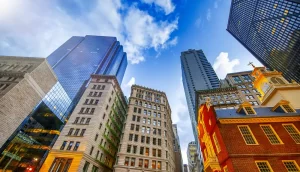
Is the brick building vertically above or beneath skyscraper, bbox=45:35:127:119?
beneath

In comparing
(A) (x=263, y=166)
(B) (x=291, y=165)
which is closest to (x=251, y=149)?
(A) (x=263, y=166)

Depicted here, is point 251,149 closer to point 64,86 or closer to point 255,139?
point 255,139

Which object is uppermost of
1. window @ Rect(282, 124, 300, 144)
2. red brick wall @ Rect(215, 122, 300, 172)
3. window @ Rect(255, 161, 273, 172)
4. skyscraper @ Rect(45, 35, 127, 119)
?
skyscraper @ Rect(45, 35, 127, 119)

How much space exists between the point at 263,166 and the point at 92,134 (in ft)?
119

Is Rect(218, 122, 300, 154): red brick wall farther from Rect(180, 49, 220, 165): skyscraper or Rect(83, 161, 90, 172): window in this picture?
Rect(180, 49, 220, 165): skyscraper

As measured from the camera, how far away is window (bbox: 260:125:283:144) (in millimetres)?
17053

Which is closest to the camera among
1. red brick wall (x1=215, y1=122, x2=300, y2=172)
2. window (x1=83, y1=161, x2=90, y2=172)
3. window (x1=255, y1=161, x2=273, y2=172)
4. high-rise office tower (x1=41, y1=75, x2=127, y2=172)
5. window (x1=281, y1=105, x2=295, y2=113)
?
window (x1=255, y1=161, x2=273, y2=172)

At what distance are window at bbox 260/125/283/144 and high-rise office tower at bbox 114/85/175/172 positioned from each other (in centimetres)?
2926

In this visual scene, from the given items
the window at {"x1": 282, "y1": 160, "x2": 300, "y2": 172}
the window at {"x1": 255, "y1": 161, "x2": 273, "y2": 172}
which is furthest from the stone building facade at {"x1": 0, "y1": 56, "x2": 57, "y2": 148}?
the window at {"x1": 282, "y1": 160, "x2": 300, "y2": 172}

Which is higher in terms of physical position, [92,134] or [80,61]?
[80,61]

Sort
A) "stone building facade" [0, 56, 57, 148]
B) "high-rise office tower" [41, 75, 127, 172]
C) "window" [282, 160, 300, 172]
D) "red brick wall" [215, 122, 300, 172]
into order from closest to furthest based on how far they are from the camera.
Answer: "window" [282, 160, 300, 172], "red brick wall" [215, 122, 300, 172], "high-rise office tower" [41, 75, 127, 172], "stone building facade" [0, 56, 57, 148]

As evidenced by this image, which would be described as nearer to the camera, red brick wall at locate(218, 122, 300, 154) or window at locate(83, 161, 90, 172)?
red brick wall at locate(218, 122, 300, 154)

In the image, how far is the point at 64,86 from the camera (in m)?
124

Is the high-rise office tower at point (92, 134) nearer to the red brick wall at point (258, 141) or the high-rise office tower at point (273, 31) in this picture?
the red brick wall at point (258, 141)
